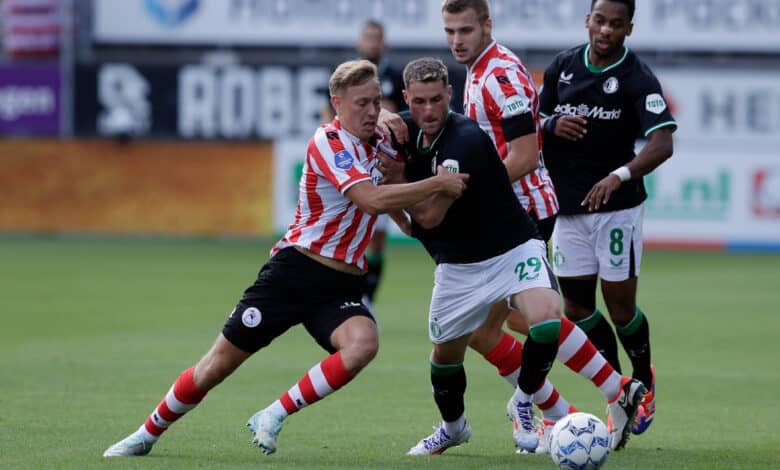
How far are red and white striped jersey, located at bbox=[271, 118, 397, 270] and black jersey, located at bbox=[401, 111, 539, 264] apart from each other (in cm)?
24

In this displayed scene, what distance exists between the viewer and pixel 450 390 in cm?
707

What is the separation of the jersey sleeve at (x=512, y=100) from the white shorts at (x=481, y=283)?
0.56 metres

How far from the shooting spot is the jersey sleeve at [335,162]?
21.7 feet

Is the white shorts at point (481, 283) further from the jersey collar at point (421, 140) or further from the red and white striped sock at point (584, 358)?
the jersey collar at point (421, 140)

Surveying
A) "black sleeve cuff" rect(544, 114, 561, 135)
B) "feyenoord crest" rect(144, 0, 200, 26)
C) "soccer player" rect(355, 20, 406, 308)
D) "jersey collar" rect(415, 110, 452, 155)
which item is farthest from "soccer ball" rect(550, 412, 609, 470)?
"feyenoord crest" rect(144, 0, 200, 26)

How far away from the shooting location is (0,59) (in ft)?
84.6

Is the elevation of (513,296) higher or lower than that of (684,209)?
higher

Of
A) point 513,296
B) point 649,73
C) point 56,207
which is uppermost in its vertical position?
point 649,73

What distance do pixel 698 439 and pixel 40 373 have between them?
14.6 ft

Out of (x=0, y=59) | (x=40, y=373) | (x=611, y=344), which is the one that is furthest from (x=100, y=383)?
(x=0, y=59)

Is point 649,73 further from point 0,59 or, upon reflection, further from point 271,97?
point 0,59

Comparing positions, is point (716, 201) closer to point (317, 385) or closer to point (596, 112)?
point (596, 112)

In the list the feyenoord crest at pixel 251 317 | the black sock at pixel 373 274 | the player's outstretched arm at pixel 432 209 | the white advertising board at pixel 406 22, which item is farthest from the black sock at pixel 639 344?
the white advertising board at pixel 406 22

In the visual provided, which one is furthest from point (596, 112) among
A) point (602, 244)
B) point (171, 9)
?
point (171, 9)
